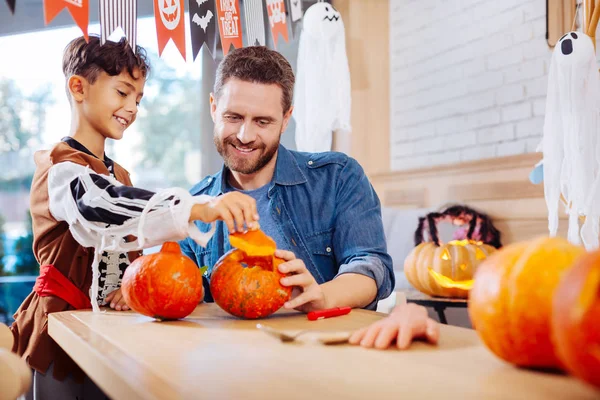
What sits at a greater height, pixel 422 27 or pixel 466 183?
pixel 422 27

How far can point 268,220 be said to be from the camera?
6.34 feet

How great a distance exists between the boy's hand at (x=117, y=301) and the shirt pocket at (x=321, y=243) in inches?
23.4

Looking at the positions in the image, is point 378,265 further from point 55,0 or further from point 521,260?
point 55,0

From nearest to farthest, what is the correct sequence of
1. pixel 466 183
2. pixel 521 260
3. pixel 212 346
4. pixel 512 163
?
pixel 521 260
pixel 212 346
pixel 512 163
pixel 466 183

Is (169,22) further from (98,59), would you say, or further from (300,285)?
(300,285)

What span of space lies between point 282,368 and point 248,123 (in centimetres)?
118

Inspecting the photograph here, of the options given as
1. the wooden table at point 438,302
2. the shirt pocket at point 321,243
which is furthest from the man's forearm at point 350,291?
the wooden table at point 438,302

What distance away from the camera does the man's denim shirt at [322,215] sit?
1.85 metres

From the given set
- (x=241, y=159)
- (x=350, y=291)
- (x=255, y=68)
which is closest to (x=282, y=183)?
(x=241, y=159)

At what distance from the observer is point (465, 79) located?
188 inches

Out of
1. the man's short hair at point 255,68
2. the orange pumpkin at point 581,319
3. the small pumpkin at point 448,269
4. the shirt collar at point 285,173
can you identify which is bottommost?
the small pumpkin at point 448,269

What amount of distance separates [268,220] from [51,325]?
75cm

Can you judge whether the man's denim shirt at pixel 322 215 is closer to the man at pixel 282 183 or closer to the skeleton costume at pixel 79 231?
the man at pixel 282 183

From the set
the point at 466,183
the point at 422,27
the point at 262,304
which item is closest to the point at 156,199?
the point at 262,304
